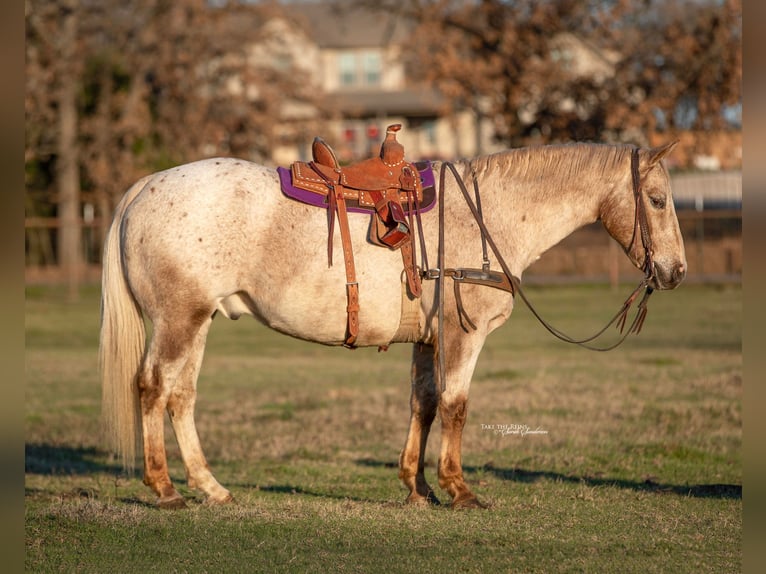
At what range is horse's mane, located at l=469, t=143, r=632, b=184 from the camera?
272 inches

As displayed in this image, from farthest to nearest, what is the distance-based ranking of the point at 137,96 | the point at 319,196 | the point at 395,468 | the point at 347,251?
the point at 137,96 < the point at 395,468 < the point at 319,196 < the point at 347,251

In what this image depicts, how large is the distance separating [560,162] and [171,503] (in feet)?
10.8

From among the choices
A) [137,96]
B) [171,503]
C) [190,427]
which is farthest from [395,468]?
[137,96]

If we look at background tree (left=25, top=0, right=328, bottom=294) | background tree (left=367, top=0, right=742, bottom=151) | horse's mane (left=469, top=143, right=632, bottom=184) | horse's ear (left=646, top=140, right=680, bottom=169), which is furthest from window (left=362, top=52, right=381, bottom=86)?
horse's ear (left=646, top=140, right=680, bottom=169)

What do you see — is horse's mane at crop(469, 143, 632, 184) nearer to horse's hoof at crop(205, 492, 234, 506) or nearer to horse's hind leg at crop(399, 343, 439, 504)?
horse's hind leg at crop(399, 343, 439, 504)

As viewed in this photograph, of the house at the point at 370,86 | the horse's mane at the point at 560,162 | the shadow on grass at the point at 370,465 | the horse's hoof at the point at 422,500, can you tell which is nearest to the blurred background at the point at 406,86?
the house at the point at 370,86

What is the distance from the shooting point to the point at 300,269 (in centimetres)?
657

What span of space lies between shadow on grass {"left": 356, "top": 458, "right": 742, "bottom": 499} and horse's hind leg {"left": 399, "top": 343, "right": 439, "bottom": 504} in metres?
1.27

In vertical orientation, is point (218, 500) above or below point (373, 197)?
below

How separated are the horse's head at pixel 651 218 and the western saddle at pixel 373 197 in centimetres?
135

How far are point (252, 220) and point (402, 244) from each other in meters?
0.94

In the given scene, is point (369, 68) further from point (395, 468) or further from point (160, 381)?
point (160, 381)

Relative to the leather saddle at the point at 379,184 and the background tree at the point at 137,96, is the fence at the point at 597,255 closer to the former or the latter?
the background tree at the point at 137,96
